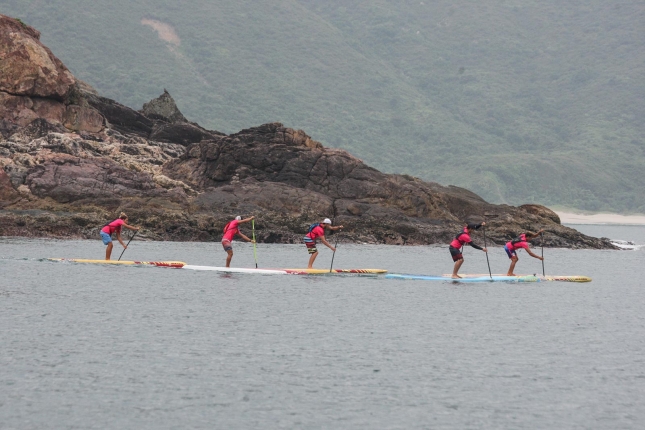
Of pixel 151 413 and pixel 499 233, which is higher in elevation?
pixel 499 233

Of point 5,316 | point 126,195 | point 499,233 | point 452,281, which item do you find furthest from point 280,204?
point 5,316

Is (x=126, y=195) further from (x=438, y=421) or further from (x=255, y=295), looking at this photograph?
(x=438, y=421)

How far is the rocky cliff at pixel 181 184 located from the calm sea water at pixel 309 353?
27.3m

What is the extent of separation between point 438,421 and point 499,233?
61.7 metres

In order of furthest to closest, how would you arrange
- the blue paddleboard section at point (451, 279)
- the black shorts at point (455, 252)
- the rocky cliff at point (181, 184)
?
the rocky cliff at point (181, 184), the blue paddleboard section at point (451, 279), the black shorts at point (455, 252)

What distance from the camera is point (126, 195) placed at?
71000mm

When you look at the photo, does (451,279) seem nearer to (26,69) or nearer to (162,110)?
(26,69)

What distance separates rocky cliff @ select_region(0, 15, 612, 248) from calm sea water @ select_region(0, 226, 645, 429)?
89.6ft

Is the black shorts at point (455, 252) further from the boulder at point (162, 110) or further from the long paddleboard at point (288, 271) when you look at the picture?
the boulder at point (162, 110)

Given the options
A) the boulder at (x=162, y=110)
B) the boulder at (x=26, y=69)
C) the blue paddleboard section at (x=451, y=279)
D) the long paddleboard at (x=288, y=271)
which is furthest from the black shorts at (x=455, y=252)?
the boulder at (x=162, y=110)

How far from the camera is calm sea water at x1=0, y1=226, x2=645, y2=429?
1686cm

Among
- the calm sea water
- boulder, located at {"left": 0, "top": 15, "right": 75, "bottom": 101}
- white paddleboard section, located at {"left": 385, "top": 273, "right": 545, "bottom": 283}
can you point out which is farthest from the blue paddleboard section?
boulder, located at {"left": 0, "top": 15, "right": 75, "bottom": 101}

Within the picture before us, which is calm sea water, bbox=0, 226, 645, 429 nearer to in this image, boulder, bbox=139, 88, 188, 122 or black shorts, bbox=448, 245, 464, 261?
black shorts, bbox=448, 245, 464, 261

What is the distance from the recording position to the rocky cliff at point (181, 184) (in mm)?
67500
